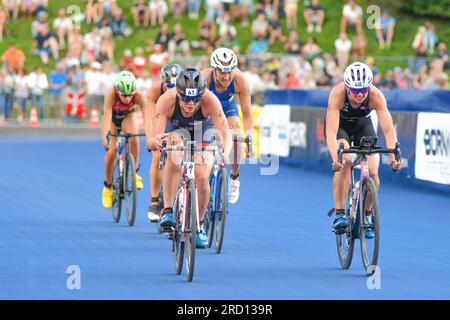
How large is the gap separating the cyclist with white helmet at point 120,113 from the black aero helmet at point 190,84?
424 centimetres

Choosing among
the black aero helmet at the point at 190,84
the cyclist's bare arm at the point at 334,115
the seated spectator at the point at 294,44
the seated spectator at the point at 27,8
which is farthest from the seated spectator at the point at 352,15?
the black aero helmet at the point at 190,84

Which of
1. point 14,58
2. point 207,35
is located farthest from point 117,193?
point 207,35

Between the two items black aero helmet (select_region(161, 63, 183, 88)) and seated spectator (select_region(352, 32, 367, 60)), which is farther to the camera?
seated spectator (select_region(352, 32, 367, 60))

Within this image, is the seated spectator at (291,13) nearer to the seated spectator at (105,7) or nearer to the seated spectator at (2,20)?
the seated spectator at (105,7)

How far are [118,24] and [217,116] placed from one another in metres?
28.2

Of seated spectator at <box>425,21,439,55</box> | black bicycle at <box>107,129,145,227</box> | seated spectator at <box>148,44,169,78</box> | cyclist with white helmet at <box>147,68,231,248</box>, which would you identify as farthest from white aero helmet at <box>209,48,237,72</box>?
seated spectator at <box>425,21,439,55</box>

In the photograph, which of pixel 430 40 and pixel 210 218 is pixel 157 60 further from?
→ pixel 210 218

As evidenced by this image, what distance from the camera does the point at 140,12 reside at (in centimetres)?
3981

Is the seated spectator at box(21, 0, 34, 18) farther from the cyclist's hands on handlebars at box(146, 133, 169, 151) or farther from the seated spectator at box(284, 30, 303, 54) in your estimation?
the cyclist's hands on handlebars at box(146, 133, 169, 151)

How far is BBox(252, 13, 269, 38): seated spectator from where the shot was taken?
125 ft

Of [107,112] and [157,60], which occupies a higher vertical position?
[157,60]

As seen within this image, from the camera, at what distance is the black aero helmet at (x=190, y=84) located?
11008mm

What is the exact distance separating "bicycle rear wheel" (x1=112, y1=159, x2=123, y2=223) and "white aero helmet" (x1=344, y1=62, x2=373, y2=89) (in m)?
4.61

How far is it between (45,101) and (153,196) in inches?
871
